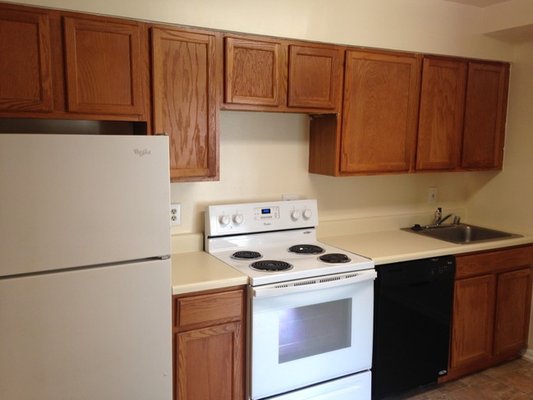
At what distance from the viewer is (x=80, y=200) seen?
168 cm

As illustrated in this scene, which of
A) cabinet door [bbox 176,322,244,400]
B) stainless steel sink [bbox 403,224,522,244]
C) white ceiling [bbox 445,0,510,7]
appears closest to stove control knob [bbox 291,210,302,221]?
cabinet door [bbox 176,322,244,400]

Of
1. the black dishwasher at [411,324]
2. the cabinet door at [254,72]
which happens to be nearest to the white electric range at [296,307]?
the black dishwasher at [411,324]

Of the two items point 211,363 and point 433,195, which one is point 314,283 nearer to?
point 211,363

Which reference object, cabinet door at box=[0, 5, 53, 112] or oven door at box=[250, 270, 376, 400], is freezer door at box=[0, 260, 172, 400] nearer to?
oven door at box=[250, 270, 376, 400]

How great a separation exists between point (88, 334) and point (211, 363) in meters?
0.62

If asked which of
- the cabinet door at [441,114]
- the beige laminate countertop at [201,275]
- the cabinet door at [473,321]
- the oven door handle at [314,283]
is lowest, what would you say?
the cabinet door at [473,321]

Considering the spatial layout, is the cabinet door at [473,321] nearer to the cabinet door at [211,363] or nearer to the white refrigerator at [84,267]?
the cabinet door at [211,363]

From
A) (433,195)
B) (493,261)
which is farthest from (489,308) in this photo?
(433,195)

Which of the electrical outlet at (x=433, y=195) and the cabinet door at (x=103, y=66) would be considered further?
the electrical outlet at (x=433, y=195)

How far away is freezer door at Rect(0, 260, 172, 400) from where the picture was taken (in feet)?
5.41

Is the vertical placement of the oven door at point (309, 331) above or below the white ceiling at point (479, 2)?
below

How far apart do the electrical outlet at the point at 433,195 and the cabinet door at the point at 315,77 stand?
4.06 feet

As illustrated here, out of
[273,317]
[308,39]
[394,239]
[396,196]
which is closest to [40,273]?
[273,317]

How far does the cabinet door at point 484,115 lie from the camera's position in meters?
3.08
